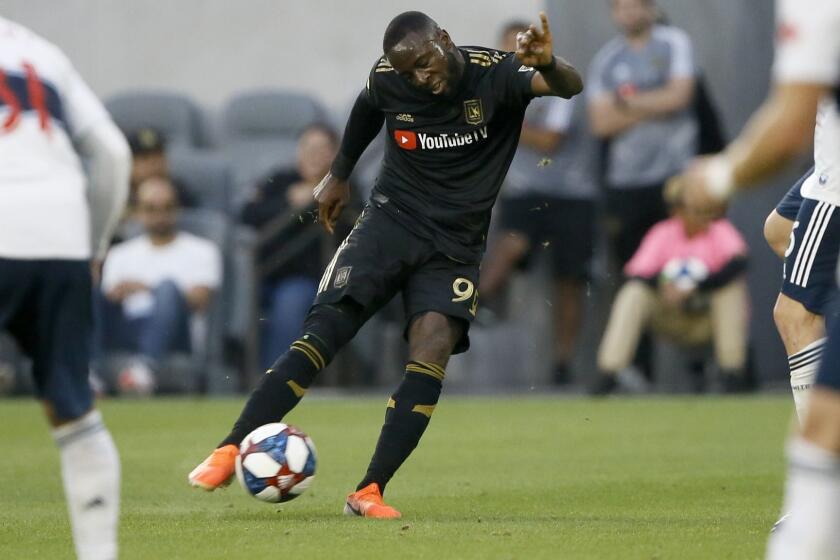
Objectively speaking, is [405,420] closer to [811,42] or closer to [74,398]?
[74,398]

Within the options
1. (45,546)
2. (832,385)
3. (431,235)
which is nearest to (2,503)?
(45,546)

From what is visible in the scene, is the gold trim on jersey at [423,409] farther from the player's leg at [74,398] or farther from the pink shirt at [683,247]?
the pink shirt at [683,247]

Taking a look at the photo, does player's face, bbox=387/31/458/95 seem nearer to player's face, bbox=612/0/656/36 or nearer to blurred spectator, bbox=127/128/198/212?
player's face, bbox=612/0/656/36

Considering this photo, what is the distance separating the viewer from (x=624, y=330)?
15.5m

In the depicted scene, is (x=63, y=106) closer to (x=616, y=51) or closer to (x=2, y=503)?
(x=2, y=503)

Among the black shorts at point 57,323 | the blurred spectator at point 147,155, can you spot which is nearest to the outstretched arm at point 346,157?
the black shorts at point 57,323

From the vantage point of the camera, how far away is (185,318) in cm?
1573

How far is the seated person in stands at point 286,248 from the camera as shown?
15.8 meters

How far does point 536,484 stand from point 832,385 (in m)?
4.66

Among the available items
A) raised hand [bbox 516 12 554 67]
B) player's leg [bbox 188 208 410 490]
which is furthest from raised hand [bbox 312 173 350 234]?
raised hand [bbox 516 12 554 67]

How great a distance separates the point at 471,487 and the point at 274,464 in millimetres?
1904

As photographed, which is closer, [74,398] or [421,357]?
[74,398]

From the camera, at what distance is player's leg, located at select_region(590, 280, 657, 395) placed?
15.4 meters

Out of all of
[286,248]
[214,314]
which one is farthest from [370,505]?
[286,248]
